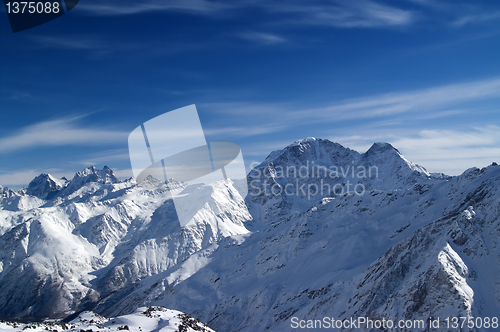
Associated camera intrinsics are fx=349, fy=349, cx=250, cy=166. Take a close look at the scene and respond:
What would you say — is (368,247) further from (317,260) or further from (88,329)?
(88,329)

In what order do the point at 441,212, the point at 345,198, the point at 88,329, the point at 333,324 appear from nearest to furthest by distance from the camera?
the point at 88,329
the point at 333,324
the point at 441,212
the point at 345,198

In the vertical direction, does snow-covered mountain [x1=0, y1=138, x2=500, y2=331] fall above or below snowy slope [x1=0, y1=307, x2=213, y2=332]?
below

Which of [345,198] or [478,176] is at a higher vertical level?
[478,176]

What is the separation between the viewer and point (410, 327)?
162 feet

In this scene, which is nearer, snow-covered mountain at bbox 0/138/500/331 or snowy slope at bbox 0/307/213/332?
snowy slope at bbox 0/307/213/332

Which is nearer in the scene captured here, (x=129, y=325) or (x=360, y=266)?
(x=129, y=325)

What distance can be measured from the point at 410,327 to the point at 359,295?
16703mm

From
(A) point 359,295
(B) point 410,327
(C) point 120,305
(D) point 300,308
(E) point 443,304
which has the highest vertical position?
(E) point 443,304

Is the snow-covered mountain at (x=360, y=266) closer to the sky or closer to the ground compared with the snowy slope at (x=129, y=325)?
closer to the ground

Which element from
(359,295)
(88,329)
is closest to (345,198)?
(359,295)

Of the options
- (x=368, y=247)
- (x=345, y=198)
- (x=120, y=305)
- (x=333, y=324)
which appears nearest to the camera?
(x=333, y=324)

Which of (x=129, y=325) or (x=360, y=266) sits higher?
(x=129, y=325)

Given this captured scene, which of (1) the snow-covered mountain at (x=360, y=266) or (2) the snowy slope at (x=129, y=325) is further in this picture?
(1) the snow-covered mountain at (x=360, y=266)

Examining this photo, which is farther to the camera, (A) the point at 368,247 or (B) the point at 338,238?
(B) the point at 338,238
